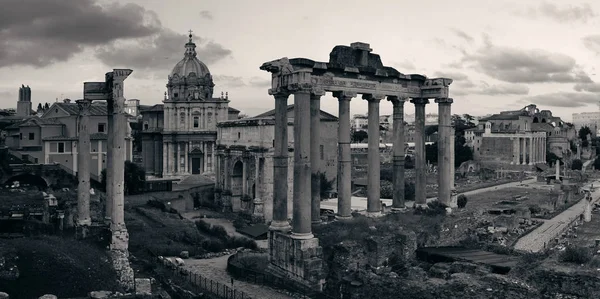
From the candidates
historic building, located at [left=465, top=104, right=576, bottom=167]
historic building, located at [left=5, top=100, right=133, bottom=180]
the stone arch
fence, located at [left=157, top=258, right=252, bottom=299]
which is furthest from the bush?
historic building, located at [left=465, top=104, right=576, bottom=167]

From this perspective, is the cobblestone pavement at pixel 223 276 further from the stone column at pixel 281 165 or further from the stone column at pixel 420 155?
the stone column at pixel 420 155

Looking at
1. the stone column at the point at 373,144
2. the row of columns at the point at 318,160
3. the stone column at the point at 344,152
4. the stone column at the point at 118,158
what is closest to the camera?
the row of columns at the point at 318,160

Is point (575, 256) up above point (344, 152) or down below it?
below

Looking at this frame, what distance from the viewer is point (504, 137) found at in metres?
104

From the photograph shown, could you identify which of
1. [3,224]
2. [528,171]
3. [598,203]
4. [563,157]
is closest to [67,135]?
[3,224]

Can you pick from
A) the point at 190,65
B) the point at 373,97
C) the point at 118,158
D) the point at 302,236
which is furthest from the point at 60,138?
the point at 302,236

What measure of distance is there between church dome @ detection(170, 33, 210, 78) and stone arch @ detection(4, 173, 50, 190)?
2069cm

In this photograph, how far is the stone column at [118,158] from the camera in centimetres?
2141

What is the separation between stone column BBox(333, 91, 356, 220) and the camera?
2175 cm

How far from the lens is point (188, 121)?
2255 inches

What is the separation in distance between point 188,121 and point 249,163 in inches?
607

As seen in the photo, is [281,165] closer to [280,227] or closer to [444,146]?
[280,227]

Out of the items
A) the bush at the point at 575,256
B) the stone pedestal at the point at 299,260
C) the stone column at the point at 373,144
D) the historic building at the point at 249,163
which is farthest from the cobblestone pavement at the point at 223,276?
the historic building at the point at 249,163

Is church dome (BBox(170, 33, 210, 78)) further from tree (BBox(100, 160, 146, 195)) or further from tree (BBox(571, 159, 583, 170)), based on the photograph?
tree (BBox(571, 159, 583, 170))
